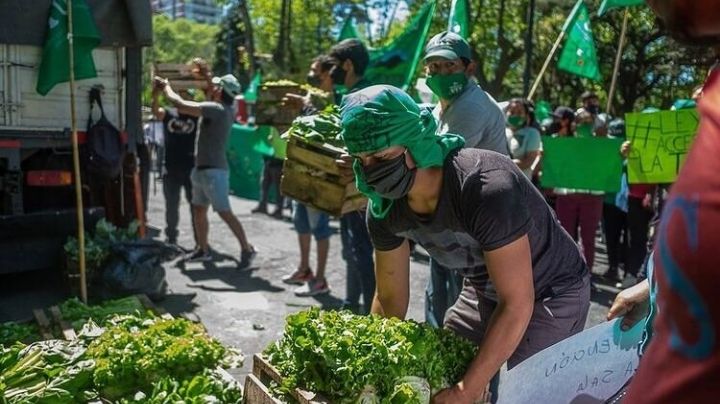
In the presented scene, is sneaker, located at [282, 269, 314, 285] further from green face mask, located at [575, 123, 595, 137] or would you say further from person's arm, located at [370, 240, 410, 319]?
person's arm, located at [370, 240, 410, 319]

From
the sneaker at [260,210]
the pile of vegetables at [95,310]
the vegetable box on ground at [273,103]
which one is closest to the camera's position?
the pile of vegetables at [95,310]

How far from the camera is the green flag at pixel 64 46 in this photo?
6.09 metres

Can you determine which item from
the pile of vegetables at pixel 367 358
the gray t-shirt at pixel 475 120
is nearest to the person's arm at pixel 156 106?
the gray t-shirt at pixel 475 120

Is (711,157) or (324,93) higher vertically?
(711,157)

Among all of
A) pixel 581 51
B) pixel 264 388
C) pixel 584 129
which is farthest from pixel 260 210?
pixel 264 388

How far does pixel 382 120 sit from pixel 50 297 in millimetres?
5118

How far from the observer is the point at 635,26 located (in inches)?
878

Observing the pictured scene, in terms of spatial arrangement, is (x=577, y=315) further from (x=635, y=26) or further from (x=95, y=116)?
(x=635, y=26)

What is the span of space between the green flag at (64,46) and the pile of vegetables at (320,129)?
2.53 metres

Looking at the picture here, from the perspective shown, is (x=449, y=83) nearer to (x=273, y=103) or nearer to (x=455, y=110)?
(x=455, y=110)

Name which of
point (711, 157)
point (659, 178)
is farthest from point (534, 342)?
point (659, 178)

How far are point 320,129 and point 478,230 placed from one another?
1.94 m

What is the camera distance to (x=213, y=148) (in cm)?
795

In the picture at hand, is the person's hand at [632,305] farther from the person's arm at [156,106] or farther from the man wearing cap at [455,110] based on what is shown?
the person's arm at [156,106]
